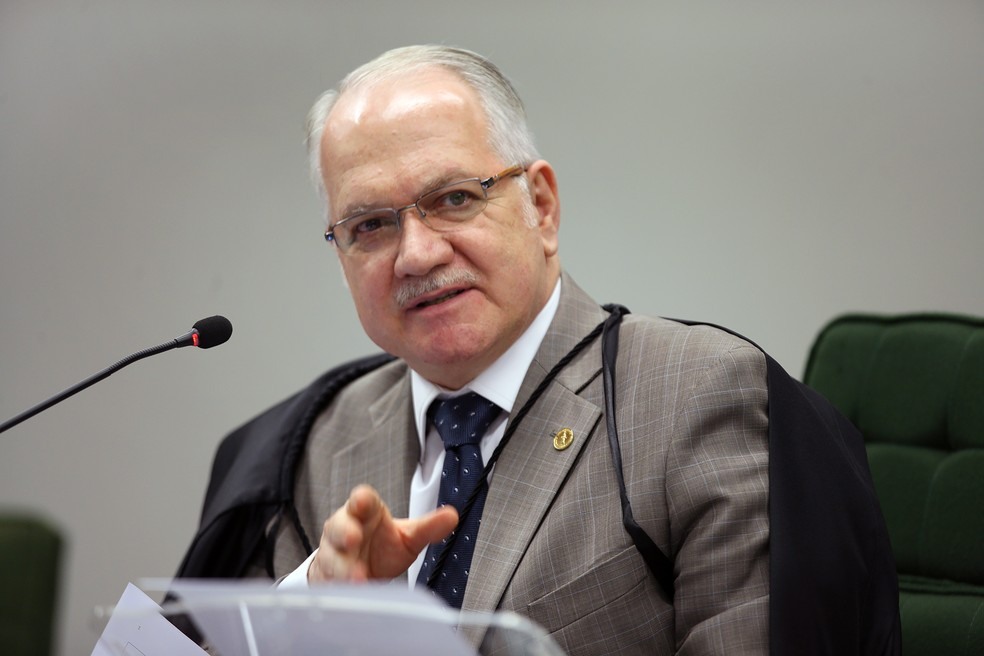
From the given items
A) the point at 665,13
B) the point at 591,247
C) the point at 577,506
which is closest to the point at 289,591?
the point at 577,506

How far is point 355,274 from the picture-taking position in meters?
1.78

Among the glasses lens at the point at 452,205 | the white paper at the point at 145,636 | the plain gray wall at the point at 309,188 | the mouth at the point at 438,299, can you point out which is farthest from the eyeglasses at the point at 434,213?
the plain gray wall at the point at 309,188

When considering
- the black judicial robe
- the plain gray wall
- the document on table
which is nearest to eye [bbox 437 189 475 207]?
the black judicial robe

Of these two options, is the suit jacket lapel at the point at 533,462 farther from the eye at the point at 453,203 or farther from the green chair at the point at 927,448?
the green chair at the point at 927,448

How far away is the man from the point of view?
140 centimetres

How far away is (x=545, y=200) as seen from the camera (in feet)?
6.07

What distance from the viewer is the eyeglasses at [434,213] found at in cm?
168

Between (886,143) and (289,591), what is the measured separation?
85.9 inches

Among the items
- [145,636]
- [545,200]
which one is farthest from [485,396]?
[145,636]

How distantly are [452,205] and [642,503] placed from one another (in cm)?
58

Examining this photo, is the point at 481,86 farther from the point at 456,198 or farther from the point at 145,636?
the point at 145,636

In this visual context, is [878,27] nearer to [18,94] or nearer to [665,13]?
[665,13]

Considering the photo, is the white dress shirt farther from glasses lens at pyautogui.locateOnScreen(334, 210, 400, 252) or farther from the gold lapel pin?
glasses lens at pyautogui.locateOnScreen(334, 210, 400, 252)

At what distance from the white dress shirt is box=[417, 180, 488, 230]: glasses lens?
0.23m
